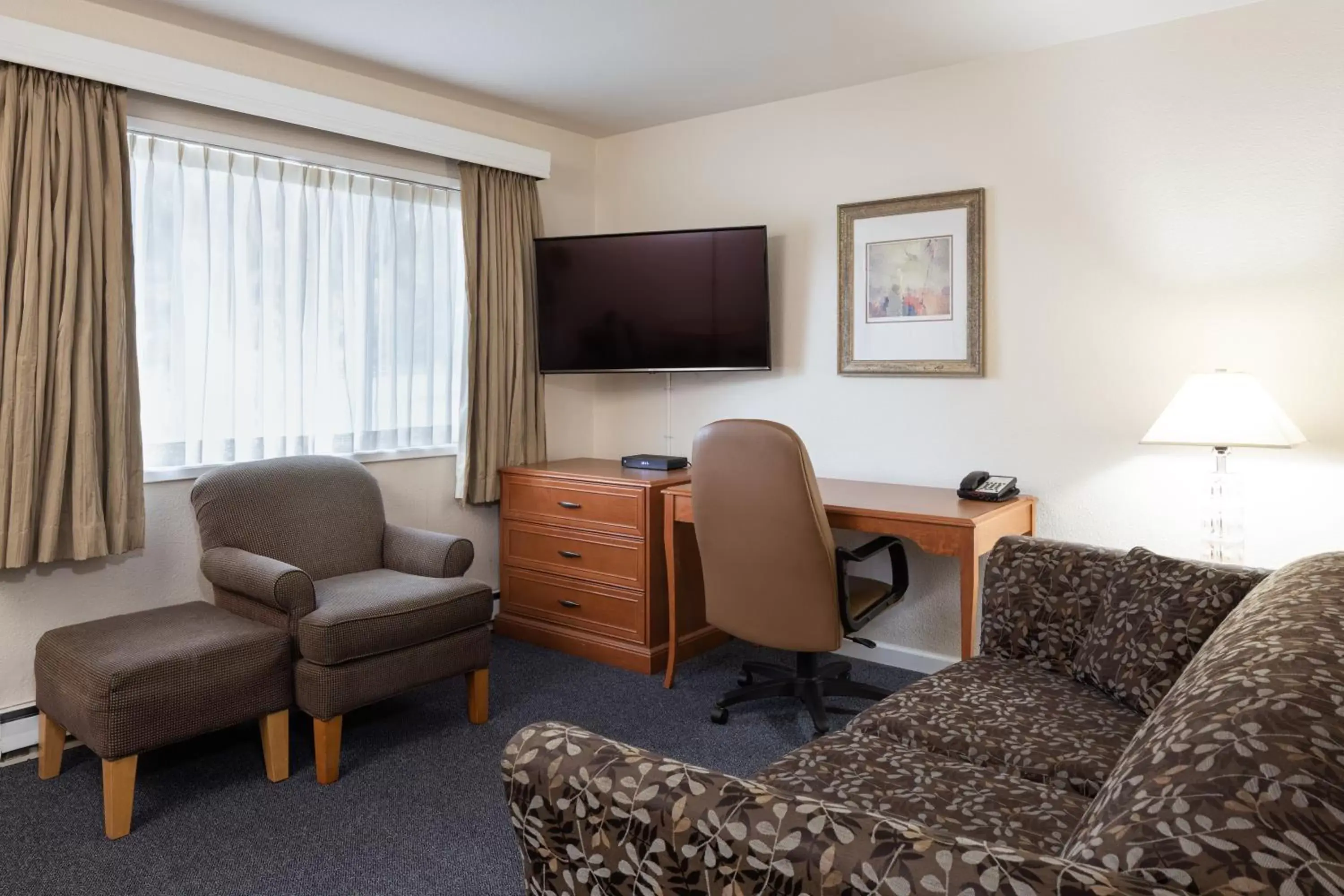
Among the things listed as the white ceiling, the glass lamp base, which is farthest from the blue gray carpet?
the white ceiling

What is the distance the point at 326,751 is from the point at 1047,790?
200 cm

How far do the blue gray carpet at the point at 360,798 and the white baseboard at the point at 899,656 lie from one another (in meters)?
0.12

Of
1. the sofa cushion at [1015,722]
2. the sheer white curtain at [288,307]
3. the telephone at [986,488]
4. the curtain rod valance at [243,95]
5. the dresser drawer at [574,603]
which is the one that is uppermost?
the curtain rod valance at [243,95]

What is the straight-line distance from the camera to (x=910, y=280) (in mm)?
3473

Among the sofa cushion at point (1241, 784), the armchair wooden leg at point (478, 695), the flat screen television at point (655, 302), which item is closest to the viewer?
the sofa cushion at point (1241, 784)

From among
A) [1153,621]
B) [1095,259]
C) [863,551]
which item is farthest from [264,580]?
[1095,259]

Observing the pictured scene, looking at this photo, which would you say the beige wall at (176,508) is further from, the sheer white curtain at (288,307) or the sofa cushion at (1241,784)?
the sofa cushion at (1241,784)

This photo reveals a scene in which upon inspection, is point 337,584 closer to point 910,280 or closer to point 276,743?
point 276,743

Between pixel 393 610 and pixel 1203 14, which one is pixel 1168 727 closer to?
pixel 393 610

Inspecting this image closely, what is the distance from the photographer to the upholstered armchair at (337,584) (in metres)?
2.58

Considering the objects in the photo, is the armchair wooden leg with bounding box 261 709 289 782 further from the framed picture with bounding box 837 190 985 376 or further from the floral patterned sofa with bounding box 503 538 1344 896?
the framed picture with bounding box 837 190 985 376

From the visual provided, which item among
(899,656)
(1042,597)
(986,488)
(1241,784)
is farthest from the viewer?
(899,656)

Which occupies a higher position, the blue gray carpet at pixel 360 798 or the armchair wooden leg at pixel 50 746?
the armchair wooden leg at pixel 50 746

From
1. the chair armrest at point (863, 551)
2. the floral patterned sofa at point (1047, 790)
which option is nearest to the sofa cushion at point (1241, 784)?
the floral patterned sofa at point (1047, 790)
